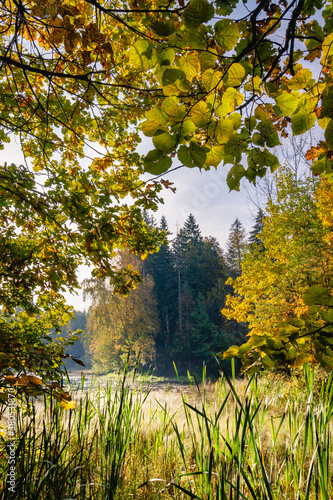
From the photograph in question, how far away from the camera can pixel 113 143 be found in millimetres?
2484

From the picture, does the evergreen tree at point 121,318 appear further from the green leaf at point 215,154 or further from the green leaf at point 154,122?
the green leaf at point 154,122

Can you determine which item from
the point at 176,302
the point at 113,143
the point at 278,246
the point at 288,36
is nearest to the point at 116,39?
the point at 113,143

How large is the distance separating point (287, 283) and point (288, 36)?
5.75 meters

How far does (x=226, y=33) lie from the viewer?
650 mm

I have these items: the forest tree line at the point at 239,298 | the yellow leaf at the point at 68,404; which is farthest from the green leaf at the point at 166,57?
the yellow leaf at the point at 68,404

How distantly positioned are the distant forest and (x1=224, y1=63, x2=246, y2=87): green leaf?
14.8 metres

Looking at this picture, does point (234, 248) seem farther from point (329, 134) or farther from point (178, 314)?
point (329, 134)

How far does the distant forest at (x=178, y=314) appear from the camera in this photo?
17.5m

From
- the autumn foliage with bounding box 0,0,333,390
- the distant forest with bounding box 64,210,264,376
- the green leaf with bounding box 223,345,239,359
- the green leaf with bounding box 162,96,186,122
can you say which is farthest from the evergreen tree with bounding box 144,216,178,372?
the green leaf with bounding box 162,96,186,122

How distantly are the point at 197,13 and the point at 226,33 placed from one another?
89 mm

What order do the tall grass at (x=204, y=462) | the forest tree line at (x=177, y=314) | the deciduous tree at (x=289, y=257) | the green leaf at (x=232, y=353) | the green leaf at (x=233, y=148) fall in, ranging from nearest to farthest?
1. the green leaf at (x=233, y=148)
2. the green leaf at (x=232, y=353)
3. the tall grass at (x=204, y=462)
4. the deciduous tree at (x=289, y=257)
5. the forest tree line at (x=177, y=314)

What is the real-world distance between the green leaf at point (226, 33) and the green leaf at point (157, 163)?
1.16ft

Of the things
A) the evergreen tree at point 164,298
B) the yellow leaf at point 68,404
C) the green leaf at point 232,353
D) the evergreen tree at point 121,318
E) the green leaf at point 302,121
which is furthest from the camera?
the evergreen tree at point 164,298

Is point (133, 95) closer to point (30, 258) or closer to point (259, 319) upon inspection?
point (30, 258)
